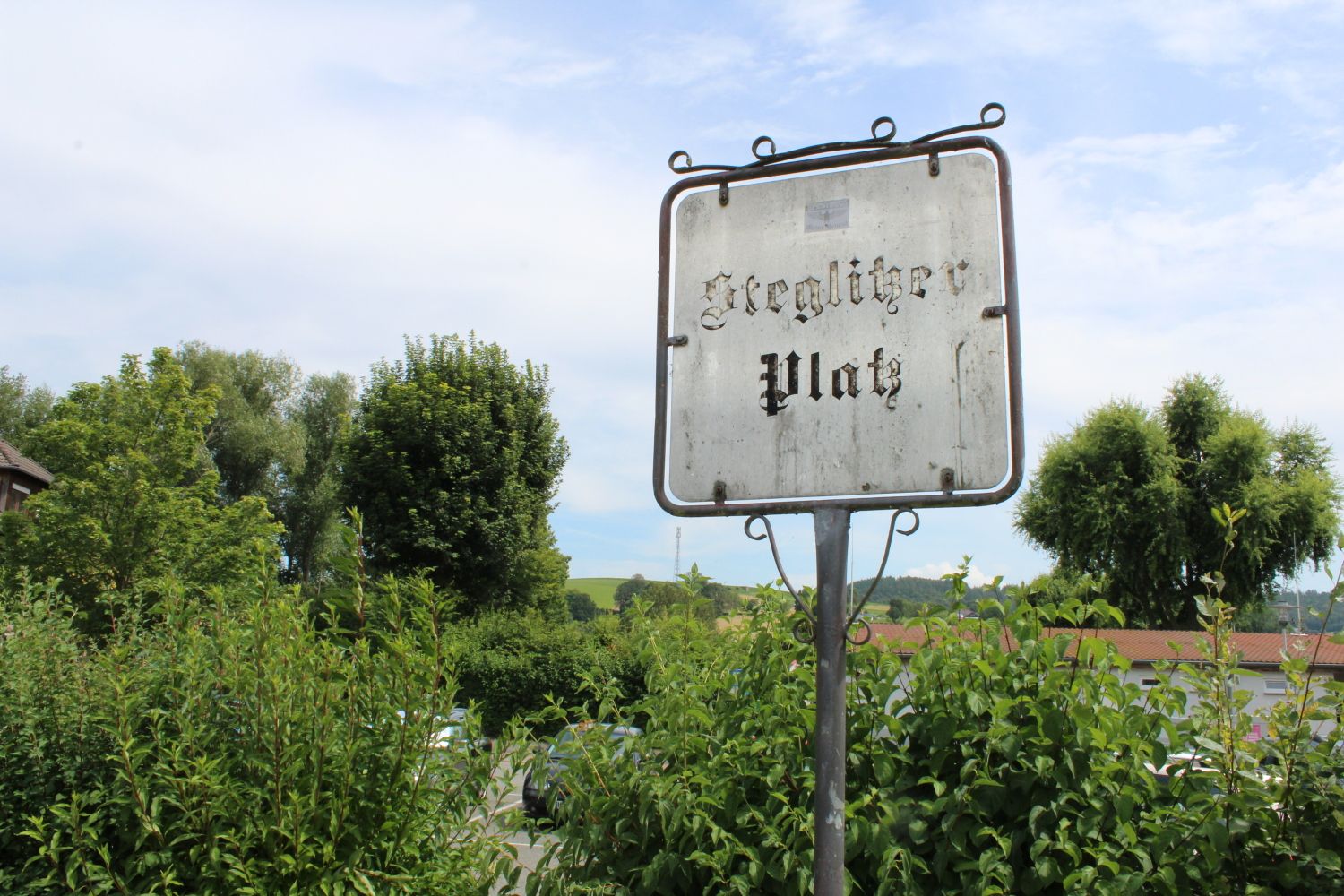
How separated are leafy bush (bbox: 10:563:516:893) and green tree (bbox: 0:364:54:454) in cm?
5448

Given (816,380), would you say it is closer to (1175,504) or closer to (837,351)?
(837,351)

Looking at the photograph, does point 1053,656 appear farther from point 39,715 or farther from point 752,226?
point 39,715

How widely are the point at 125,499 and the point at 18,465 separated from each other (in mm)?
17316

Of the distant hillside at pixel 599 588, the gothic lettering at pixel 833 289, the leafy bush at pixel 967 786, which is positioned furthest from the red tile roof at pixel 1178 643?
the distant hillside at pixel 599 588

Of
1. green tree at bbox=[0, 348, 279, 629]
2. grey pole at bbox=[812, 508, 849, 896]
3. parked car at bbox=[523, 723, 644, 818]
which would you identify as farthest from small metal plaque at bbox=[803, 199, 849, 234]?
green tree at bbox=[0, 348, 279, 629]

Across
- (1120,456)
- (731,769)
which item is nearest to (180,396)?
(731,769)

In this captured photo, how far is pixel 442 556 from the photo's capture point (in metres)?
30.6

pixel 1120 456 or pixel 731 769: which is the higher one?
pixel 1120 456

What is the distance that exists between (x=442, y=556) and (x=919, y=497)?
2960 cm

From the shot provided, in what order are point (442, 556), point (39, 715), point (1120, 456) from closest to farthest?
point (39, 715)
point (442, 556)
point (1120, 456)

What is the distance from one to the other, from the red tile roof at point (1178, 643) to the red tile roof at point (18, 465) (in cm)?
3709

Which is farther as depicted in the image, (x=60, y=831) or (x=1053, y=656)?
(x=60, y=831)

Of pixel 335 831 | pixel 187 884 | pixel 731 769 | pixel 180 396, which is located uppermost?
pixel 180 396

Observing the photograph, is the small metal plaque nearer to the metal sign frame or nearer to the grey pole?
the metal sign frame
